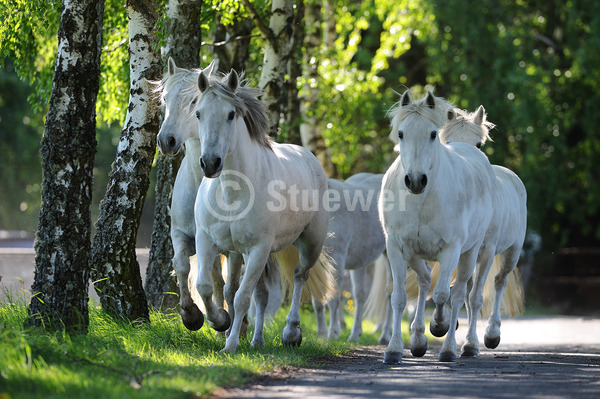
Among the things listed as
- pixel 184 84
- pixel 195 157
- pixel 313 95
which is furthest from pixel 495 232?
pixel 313 95

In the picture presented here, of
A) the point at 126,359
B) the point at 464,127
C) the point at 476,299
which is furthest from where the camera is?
the point at 464,127

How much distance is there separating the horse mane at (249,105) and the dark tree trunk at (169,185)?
6.07 ft

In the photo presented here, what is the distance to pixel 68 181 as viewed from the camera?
8.10 meters

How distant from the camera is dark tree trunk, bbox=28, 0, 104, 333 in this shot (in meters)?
8.03

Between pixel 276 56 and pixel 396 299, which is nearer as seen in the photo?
pixel 396 299

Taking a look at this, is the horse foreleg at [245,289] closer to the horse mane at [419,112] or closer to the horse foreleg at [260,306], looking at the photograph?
the horse foreleg at [260,306]

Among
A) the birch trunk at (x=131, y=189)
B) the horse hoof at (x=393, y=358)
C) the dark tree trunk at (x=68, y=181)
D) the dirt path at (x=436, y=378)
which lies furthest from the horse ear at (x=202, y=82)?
the horse hoof at (x=393, y=358)

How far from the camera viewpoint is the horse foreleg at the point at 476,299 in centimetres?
1009

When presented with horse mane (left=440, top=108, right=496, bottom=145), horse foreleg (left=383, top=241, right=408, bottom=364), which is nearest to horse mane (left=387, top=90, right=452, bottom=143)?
horse foreleg (left=383, top=241, right=408, bottom=364)

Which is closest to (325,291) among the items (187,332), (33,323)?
(187,332)

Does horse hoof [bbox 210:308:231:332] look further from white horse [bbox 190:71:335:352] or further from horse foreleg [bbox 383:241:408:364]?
horse foreleg [bbox 383:241:408:364]

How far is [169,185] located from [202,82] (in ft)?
8.34

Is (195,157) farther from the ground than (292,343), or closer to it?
farther from the ground

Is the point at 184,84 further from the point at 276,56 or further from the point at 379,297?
the point at 379,297
